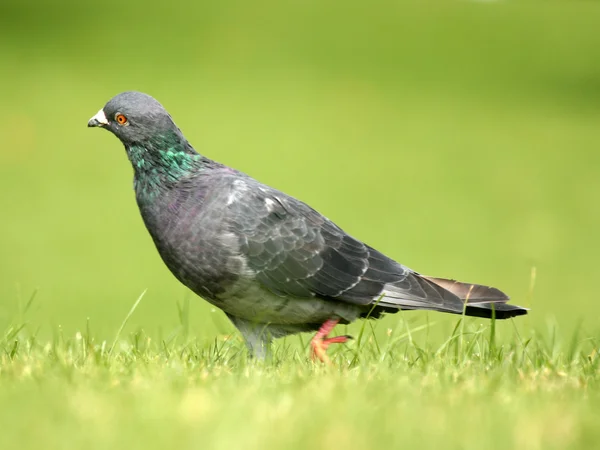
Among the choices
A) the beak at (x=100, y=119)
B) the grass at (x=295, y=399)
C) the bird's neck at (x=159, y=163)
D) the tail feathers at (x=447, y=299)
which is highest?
the beak at (x=100, y=119)

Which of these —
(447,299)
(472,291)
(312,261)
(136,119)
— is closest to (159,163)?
(136,119)

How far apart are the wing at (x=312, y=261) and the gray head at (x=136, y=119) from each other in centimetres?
63

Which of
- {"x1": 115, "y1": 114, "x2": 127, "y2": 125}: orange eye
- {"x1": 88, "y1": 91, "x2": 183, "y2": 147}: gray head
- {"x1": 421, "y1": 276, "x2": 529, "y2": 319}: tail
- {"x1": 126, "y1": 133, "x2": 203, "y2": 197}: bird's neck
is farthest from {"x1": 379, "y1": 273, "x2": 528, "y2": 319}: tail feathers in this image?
{"x1": 115, "y1": 114, "x2": 127, "y2": 125}: orange eye

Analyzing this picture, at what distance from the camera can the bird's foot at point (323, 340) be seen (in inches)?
189

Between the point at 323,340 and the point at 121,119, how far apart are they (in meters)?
1.77

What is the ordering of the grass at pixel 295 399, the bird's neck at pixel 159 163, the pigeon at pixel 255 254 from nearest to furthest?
the grass at pixel 295 399
the pigeon at pixel 255 254
the bird's neck at pixel 159 163

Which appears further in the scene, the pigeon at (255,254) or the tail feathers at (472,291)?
the tail feathers at (472,291)

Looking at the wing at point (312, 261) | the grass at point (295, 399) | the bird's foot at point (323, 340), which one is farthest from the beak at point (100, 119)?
the bird's foot at point (323, 340)

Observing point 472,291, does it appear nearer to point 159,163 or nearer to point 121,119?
point 159,163

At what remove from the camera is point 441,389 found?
3598 mm

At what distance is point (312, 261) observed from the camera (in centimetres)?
500

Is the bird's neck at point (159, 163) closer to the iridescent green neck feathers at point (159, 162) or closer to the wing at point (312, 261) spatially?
the iridescent green neck feathers at point (159, 162)

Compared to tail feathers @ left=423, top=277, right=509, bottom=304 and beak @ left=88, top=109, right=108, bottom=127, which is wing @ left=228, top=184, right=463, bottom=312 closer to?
tail feathers @ left=423, top=277, right=509, bottom=304

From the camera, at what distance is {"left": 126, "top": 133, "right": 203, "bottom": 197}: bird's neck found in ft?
16.3
